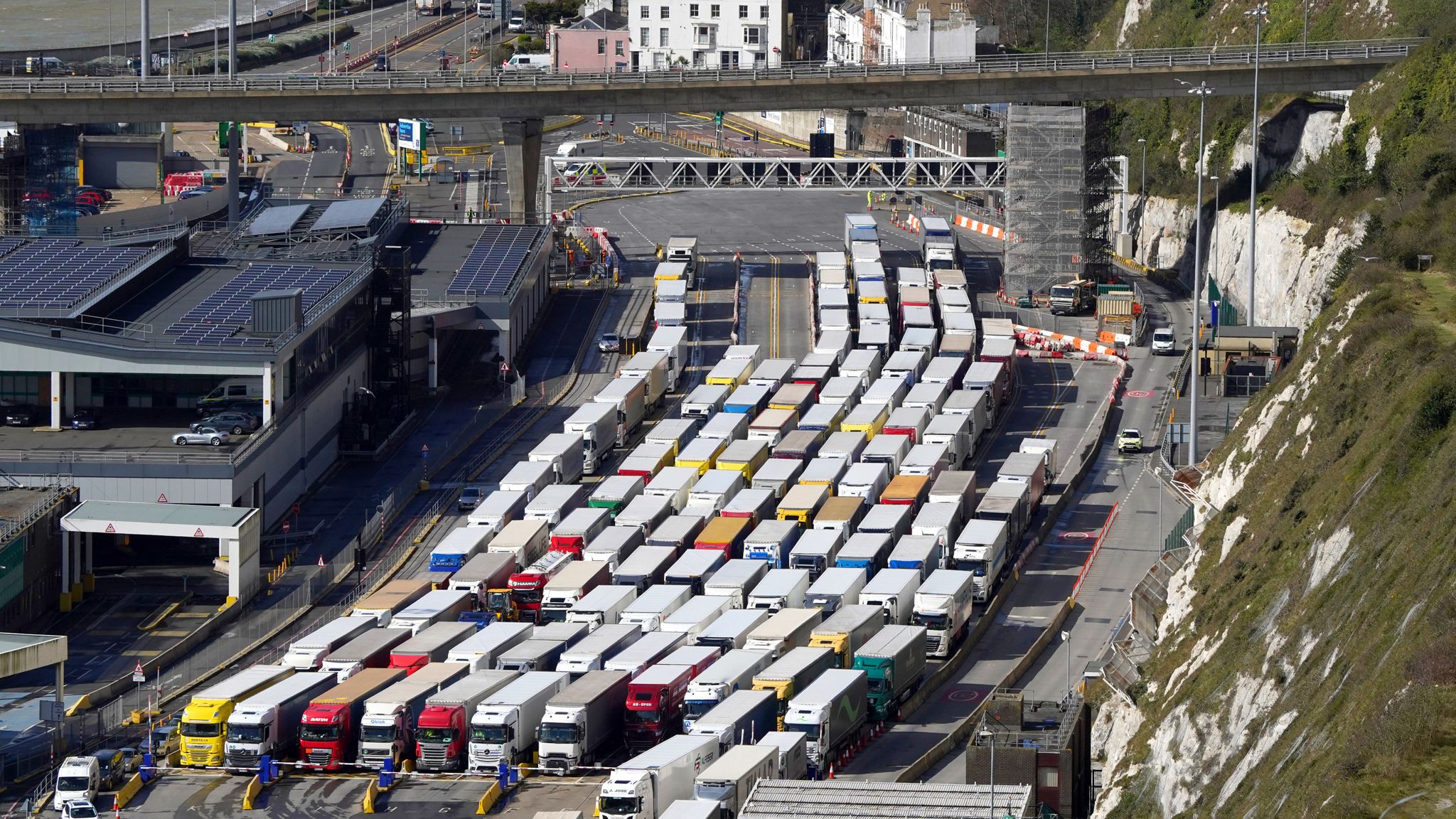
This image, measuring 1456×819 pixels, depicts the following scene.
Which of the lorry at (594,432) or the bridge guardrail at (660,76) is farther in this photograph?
the bridge guardrail at (660,76)

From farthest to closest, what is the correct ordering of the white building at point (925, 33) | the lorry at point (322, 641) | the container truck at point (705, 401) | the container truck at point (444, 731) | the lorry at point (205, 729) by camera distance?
the white building at point (925, 33) → the container truck at point (705, 401) → the lorry at point (322, 641) → the lorry at point (205, 729) → the container truck at point (444, 731)

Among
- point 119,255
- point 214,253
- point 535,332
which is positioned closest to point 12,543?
point 119,255

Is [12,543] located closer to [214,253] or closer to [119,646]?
[119,646]

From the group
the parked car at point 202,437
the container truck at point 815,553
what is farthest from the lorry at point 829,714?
the parked car at point 202,437

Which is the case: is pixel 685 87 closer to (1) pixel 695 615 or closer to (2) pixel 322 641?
(1) pixel 695 615

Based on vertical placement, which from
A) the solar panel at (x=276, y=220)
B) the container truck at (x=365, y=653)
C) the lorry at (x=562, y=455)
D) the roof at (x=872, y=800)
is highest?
the solar panel at (x=276, y=220)

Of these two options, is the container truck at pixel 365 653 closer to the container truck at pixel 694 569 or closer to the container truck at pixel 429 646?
the container truck at pixel 429 646

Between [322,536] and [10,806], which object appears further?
[322,536]

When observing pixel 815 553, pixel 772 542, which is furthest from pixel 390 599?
pixel 815 553
